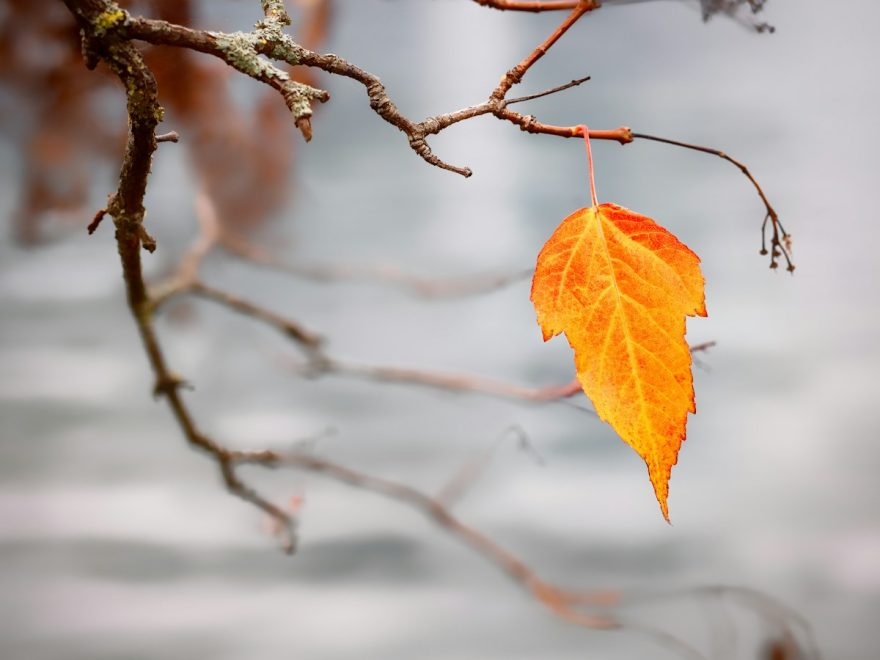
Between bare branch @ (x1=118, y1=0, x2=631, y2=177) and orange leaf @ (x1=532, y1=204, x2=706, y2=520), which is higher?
bare branch @ (x1=118, y1=0, x2=631, y2=177)

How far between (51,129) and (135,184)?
0.46 meters

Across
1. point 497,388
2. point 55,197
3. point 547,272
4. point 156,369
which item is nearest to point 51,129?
point 55,197

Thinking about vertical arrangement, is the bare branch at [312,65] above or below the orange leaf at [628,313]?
above

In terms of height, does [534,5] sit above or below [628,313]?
above

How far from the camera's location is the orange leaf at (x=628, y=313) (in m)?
0.20

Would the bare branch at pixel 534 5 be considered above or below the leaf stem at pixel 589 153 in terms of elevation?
above

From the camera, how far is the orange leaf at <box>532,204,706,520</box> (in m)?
0.20

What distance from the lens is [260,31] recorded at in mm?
214

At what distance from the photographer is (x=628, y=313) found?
0.22 meters

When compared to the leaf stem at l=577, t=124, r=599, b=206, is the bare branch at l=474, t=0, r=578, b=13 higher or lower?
higher

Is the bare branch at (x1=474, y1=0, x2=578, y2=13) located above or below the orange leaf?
above

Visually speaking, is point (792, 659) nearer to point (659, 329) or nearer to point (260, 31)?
point (659, 329)

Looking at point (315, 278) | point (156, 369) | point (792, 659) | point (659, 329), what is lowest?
point (792, 659)

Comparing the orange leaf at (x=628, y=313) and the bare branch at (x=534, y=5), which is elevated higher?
the bare branch at (x=534, y=5)
